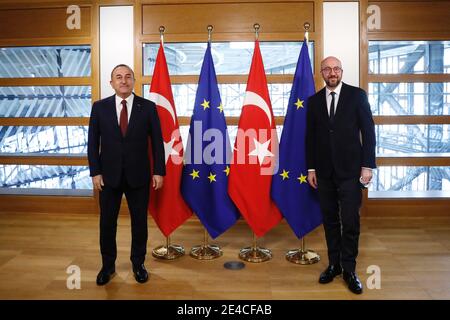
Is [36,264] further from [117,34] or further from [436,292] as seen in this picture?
[436,292]

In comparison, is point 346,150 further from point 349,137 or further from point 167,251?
point 167,251

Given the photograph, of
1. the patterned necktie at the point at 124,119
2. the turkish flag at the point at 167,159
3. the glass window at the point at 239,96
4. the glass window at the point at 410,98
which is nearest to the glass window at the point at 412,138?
the glass window at the point at 410,98

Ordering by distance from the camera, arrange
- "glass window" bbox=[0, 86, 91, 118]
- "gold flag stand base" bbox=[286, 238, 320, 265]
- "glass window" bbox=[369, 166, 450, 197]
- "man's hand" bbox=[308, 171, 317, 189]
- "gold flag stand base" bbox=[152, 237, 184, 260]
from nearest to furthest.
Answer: "man's hand" bbox=[308, 171, 317, 189], "gold flag stand base" bbox=[286, 238, 320, 265], "gold flag stand base" bbox=[152, 237, 184, 260], "glass window" bbox=[0, 86, 91, 118], "glass window" bbox=[369, 166, 450, 197]

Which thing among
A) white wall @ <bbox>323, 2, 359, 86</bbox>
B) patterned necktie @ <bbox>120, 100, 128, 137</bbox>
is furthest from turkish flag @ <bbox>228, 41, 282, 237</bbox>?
white wall @ <bbox>323, 2, 359, 86</bbox>

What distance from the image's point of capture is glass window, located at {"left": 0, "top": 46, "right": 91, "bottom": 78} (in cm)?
457

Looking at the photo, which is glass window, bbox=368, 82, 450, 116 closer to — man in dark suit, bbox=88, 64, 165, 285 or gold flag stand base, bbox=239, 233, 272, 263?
gold flag stand base, bbox=239, 233, 272, 263

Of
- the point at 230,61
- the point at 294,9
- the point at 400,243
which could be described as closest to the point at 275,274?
the point at 400,243

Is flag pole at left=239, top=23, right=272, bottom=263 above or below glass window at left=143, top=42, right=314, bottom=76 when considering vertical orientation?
below

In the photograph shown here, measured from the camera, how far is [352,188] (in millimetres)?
2590

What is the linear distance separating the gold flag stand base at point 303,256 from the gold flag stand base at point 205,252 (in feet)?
1.89

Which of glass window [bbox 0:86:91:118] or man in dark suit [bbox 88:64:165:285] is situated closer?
man in dark suit [bbox 88:64:165:285]

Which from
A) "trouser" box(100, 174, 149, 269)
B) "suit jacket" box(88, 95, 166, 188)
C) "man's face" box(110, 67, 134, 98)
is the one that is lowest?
"trouser" box(100, 174, 149, 269)

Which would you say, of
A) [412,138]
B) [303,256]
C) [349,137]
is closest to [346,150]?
[349,137]

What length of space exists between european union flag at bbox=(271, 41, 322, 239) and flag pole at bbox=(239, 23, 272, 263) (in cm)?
32
